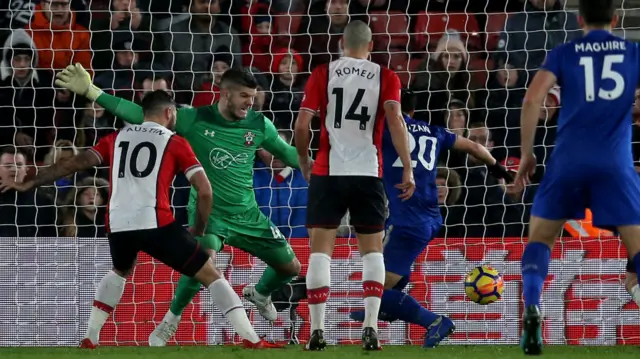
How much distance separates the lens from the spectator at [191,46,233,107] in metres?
12.4

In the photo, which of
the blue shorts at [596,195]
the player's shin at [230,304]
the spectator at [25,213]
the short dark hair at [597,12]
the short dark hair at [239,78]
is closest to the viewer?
the blue shorts at [596,195]

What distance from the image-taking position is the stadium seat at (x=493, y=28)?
13227 mm

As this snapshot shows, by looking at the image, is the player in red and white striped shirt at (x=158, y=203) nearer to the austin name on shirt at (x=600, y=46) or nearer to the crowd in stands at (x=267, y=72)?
the austin name on shirt at (x=600, y=46)

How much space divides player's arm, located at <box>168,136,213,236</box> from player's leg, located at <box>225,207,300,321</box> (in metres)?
1.31

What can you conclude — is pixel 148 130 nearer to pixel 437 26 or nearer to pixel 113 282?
pixel 113 282

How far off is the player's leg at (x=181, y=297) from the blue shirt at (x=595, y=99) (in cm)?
332

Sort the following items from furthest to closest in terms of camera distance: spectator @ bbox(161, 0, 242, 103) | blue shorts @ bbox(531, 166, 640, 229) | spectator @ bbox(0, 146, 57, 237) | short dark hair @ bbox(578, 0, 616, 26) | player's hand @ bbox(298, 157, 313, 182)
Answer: spectator @ bbox(161, 0, 242, 103) < spectator @ bbox(0, 146, 57, 237) < player's hand @ bbox(298, 157, 313, 182) < short dark hair @ bbox(578, 0, 616, 26) < blue shorts @ bbox(531, 166, 640, 229)

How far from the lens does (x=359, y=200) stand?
25.7 ft

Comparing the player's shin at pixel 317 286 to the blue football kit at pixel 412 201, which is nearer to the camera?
the player's shin at pixel 317 286

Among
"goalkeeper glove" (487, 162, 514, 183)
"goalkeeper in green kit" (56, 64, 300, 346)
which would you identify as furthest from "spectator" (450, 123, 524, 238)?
"goalkeeper in green kit" (56, 64, 300, 346)

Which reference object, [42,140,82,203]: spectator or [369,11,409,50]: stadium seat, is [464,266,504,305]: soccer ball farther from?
[369,11,409,50]: stadium seat

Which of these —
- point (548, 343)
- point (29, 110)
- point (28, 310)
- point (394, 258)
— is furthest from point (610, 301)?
point (29, 110)

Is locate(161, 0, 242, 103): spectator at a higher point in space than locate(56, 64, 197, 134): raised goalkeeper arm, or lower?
higher

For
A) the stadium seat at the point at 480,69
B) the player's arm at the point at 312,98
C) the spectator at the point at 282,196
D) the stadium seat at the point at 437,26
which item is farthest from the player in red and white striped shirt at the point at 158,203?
the stadium seat at the point at 437,26
